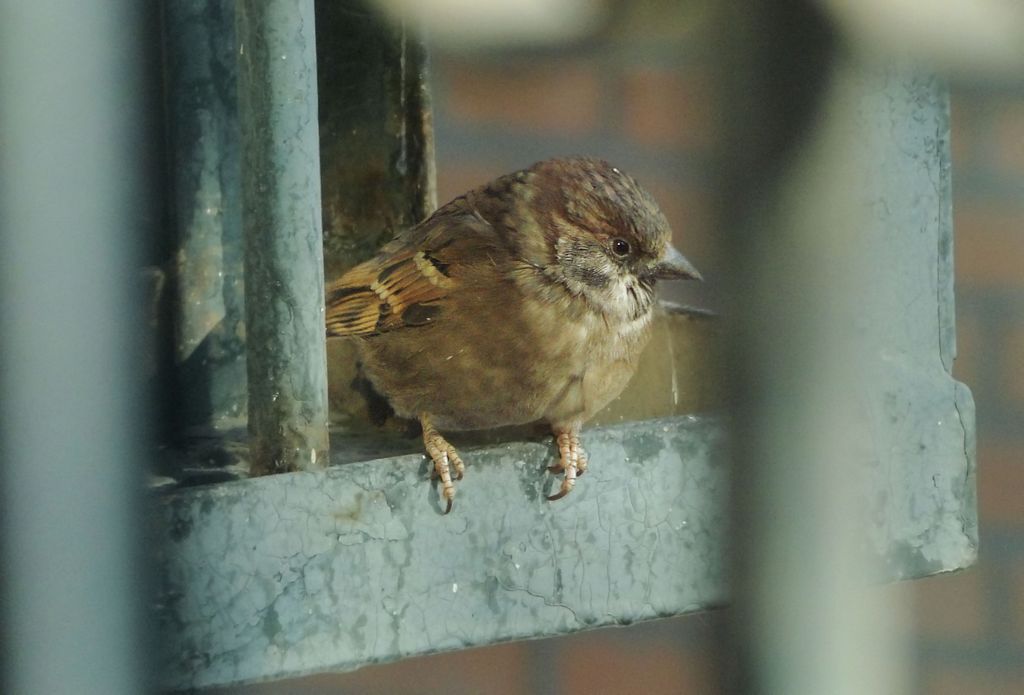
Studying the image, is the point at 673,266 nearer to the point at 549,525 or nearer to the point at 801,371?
the point at 549,525

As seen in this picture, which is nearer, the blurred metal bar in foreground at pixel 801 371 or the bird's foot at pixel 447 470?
the blurred metal bar in foreground at pixel 801 371

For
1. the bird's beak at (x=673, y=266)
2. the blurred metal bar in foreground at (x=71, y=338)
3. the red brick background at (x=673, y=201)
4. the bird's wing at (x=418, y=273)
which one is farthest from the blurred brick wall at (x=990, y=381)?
the blurred metal bar in foreground at (x=71, y=338)

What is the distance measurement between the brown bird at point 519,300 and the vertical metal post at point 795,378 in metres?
0.66

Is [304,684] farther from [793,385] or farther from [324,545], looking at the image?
[793,385]

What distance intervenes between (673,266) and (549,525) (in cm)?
51

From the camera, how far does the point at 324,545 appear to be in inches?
25.0

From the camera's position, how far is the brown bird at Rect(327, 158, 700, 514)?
1.13 metres

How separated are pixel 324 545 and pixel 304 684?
1032 millimetres

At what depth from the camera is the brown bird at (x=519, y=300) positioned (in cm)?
113

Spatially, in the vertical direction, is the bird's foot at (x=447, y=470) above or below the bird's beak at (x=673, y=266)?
below

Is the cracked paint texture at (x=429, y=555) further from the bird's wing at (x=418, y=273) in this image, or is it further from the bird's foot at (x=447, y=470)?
the bird's wing at (x=418, y=273)

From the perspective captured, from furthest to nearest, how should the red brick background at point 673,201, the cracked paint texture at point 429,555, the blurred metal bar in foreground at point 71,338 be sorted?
1. the red brick background at point 673,201
2. the cracked paint texture at point 429,555
3. the blurred metal bar in foreground at point 71,338

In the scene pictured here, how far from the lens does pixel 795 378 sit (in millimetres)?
437

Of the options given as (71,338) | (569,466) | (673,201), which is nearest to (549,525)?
(569,466)
